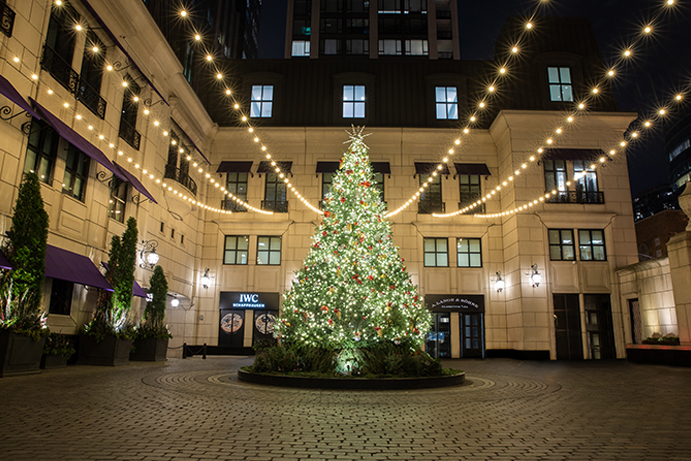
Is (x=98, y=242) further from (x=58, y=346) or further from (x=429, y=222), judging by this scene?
(x=429, y=222)

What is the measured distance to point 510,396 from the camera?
948 cm

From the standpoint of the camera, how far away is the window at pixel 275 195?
25891 millimetres

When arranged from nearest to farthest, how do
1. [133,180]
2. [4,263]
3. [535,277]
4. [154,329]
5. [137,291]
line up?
[4,263] → [133,180] → [137,291] → [154,329] → [535,277]

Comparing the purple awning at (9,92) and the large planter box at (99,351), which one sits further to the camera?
the large planter box at (99,351)

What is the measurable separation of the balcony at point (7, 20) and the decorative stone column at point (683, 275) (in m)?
20.6

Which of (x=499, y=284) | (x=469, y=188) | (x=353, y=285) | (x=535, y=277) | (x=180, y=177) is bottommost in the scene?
(x=353, y=285)

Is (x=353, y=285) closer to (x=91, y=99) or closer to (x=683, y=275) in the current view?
(x=91, y=99)

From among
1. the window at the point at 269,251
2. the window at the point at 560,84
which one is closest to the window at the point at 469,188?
the window at the point at 560,84

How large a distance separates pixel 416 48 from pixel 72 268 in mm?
46224

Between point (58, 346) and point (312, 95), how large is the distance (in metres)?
19.1

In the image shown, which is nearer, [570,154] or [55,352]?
[55,352]

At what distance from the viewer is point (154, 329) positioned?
17766 millimetres

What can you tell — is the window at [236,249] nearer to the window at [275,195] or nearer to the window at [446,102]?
the window at [275,195]

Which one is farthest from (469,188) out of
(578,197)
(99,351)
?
(99,351)
